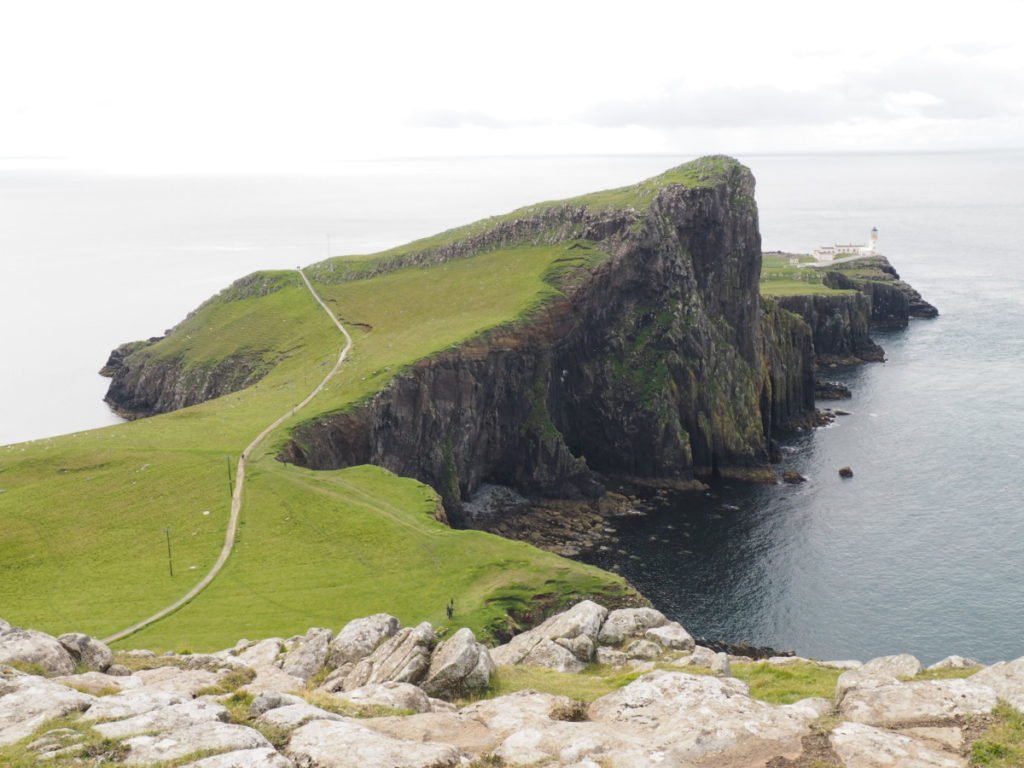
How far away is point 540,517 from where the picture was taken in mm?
105750

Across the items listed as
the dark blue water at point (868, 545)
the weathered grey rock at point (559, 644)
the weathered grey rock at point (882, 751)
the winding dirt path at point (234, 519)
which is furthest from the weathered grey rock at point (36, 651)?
the dark blue water at point (868, 545)

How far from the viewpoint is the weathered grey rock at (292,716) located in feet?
81.1

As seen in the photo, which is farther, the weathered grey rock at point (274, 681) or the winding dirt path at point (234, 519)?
the winding dirt path at point (234, 519)

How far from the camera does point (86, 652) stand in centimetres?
3234

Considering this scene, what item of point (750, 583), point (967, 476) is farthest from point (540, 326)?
point (967, 476)

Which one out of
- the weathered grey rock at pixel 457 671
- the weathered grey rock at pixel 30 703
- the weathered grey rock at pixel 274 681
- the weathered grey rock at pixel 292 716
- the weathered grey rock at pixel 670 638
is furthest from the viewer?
the weathered grey rock at pixel 670 638

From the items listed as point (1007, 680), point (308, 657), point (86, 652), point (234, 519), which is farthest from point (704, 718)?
point (234, 519)

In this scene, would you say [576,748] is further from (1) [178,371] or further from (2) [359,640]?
(1) [178,371]

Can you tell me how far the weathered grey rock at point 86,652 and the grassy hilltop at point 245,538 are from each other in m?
17.0

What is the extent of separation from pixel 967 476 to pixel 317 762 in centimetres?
10904

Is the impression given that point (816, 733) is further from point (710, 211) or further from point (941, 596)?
point (710, 211)

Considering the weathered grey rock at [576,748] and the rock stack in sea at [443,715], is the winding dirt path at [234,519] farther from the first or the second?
the weathered grey rock at [576,748]

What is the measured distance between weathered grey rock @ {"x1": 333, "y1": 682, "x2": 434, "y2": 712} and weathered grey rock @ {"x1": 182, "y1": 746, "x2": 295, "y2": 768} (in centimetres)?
671

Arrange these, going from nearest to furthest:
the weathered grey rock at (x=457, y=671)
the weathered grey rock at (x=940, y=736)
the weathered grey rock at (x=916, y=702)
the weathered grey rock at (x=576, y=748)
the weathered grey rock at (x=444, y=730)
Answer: the weathered grey rock at (x=576, y=748)
the weathered grey rock at (x=940, y=736)
the weathered grey rock at (x=444, y=730)
the weathered grey rock at (x=916, y=702)
the weathered grey rock at (x=457, y=671)
